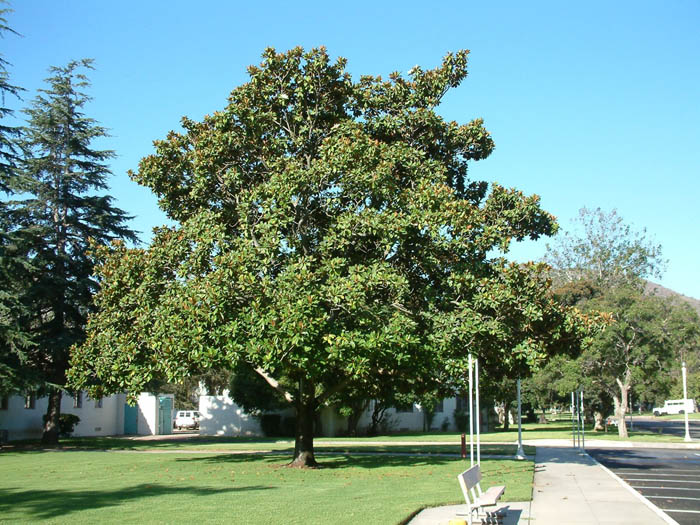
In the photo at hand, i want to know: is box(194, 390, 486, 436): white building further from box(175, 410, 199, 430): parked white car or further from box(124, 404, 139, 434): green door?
box(175, 410, 199, 430): parked white car

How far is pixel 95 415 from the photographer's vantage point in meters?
45.6

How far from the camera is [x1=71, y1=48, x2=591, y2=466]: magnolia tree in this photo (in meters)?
17.1

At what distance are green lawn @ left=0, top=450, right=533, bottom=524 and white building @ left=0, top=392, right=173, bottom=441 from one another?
1681 cm

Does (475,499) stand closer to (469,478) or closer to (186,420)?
(469,478)

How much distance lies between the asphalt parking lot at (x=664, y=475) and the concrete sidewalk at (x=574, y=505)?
440 mm

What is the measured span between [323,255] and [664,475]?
1081cm

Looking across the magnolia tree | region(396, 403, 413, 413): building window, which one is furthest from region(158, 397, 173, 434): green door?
the magnolia tree

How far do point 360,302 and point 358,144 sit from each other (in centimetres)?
427

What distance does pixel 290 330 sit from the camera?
15945mm

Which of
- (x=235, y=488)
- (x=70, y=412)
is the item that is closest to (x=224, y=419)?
(x=70, y=412)

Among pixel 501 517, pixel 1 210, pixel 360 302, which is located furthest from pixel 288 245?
pixel 1 210

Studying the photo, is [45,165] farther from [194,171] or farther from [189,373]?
[189,373]

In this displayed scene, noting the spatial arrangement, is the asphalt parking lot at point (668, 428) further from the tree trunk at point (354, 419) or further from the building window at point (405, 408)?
the tree trunk at point (354, 419)

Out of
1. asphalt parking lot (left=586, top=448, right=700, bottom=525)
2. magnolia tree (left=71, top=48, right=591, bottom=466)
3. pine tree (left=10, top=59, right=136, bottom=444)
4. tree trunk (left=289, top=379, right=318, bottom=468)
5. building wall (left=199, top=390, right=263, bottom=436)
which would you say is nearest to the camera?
asphalt parking lot (left=586, top=448, right=700, bottom=525)
